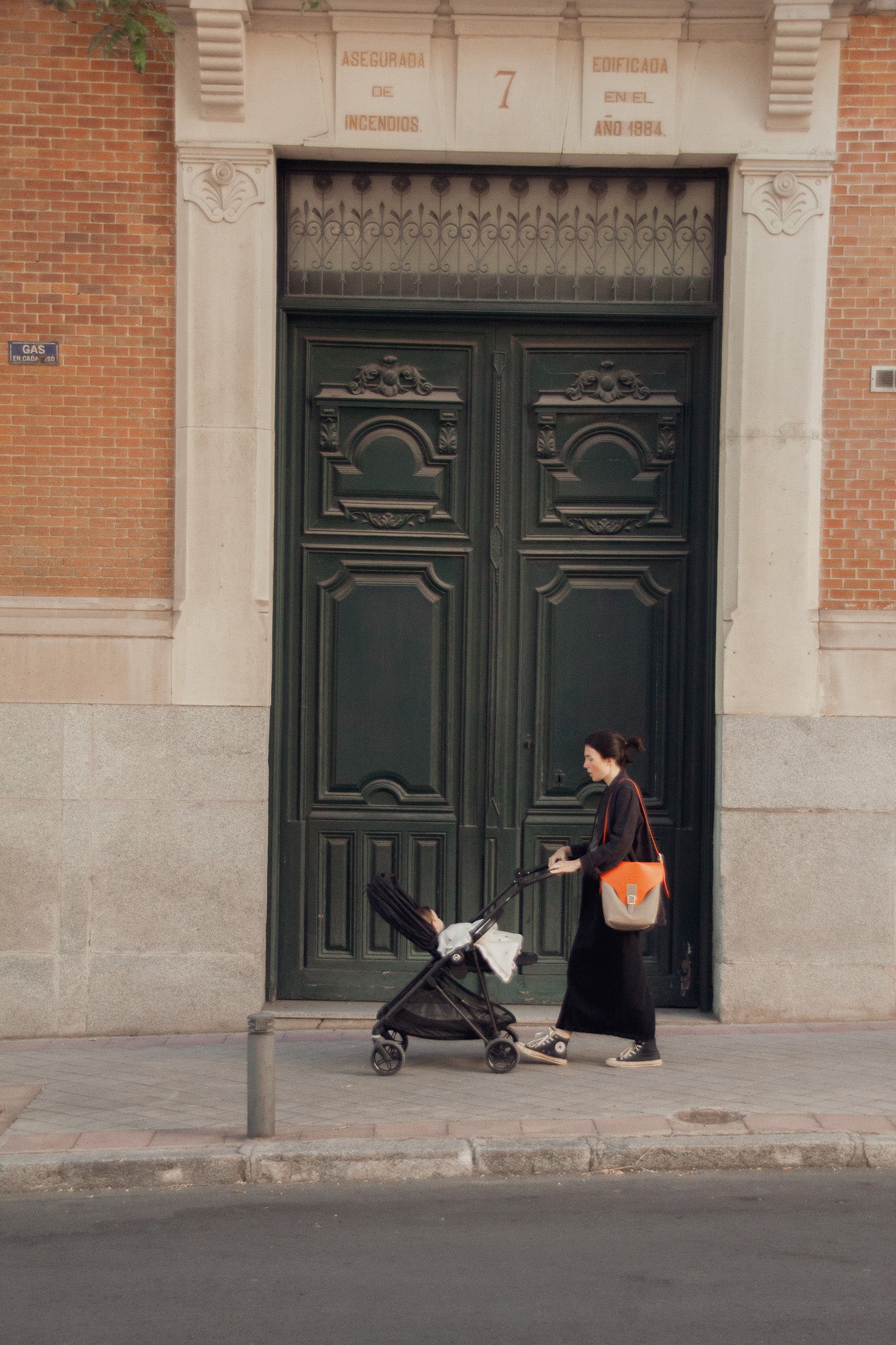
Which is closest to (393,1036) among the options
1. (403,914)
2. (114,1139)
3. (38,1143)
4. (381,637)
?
(403,914)

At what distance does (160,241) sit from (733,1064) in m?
5.93

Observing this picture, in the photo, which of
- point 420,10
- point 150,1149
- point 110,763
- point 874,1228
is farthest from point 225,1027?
point 420,10

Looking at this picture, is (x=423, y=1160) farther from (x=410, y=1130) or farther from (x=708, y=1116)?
(x=708, y=1116)

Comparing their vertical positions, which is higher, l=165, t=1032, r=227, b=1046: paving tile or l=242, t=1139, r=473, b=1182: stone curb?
l=242, t=1139, r=473, b=1182: stone curb

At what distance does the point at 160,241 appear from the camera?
29.2 feet

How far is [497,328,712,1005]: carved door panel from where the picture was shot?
30.5 feet

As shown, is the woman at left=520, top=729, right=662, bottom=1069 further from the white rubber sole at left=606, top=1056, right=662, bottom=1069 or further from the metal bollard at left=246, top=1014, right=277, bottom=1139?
the metal bollard at left=246, top=1014, right=277, bottom=1139

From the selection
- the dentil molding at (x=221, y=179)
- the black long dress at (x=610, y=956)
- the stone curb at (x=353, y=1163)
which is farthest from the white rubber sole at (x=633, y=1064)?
the dentil molding at (x=221, y=179)

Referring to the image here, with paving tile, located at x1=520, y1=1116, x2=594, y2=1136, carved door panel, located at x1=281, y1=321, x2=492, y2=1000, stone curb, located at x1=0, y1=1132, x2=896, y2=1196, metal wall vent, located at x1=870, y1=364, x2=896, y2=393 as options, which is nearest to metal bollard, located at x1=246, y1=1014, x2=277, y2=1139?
stone curb, located at x1=0, y1=1132, x2=896, y2=1196

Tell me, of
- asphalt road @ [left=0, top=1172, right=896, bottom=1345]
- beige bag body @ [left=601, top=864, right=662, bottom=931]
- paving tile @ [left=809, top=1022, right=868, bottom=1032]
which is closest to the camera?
asphalt road @ [left=0, top=1172, right=896, bottom=1345]

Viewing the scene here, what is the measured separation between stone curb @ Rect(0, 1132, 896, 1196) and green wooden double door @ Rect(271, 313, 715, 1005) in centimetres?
299

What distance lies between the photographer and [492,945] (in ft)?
24.6

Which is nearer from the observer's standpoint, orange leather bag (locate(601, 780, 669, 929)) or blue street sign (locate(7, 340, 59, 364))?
orange leather bag (locate(601, 780, 669, 929))

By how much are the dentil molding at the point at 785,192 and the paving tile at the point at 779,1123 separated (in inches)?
209
